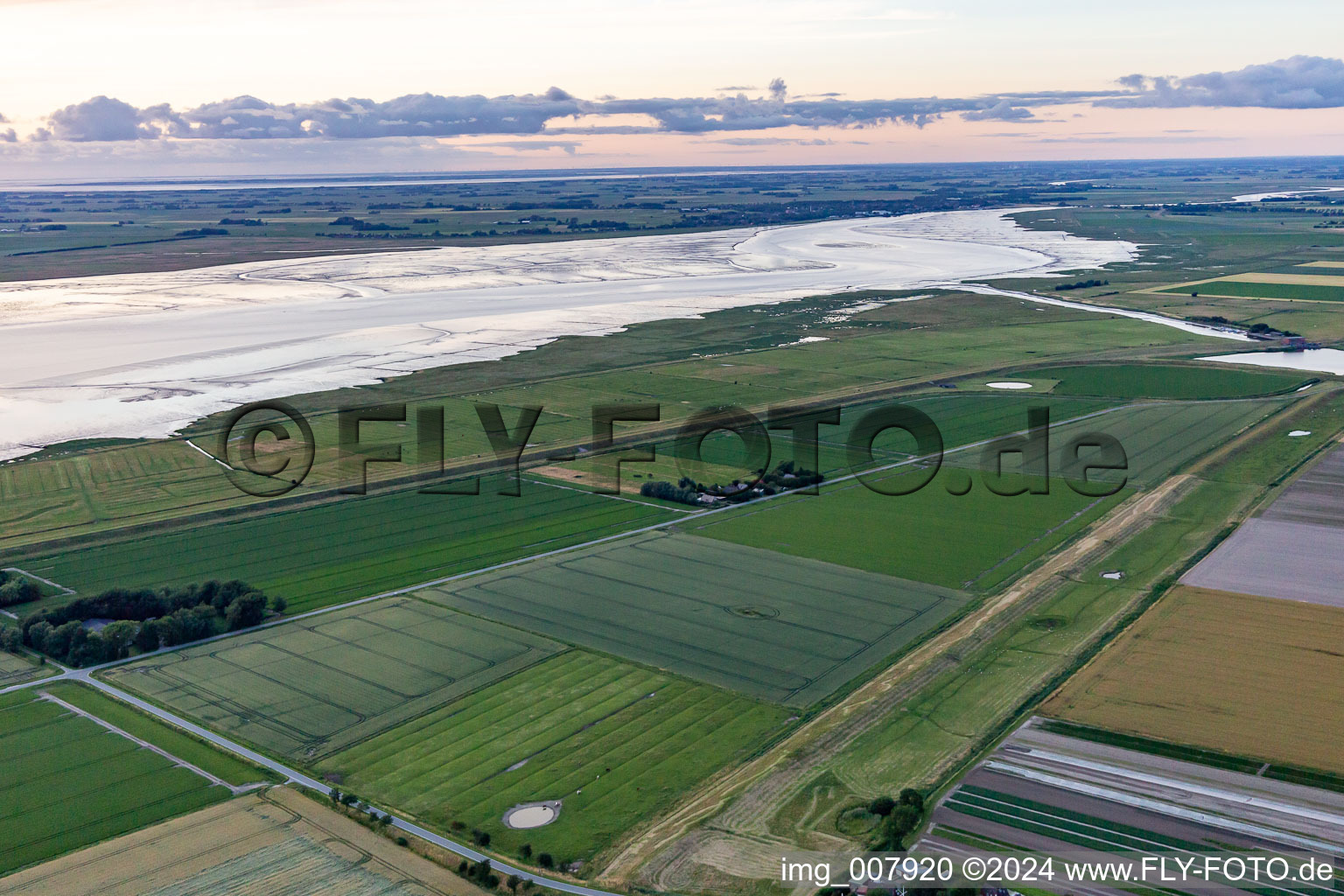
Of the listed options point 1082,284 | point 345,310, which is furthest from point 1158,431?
point 345,310

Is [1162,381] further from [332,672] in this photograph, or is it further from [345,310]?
[345,310]

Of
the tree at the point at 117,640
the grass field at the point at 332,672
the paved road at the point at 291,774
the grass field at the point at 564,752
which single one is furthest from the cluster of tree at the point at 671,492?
the paved road at the point at 291,774

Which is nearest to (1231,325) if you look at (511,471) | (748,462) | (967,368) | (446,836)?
(967,368)

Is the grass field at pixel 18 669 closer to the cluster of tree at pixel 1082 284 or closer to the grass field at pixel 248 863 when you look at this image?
the grass field at pixel 248 863

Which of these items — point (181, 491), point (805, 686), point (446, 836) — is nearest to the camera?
point (446, 836)

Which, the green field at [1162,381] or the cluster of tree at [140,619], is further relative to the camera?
the green field at [1162,381]

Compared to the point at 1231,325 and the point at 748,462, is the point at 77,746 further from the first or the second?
the point at 1231,325

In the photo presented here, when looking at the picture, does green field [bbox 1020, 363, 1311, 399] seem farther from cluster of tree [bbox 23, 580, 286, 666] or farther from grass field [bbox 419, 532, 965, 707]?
cluster of tree [bbox 23, 580, 286, 666]
